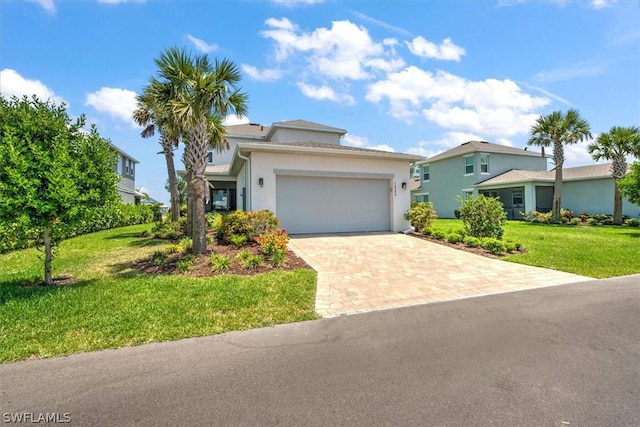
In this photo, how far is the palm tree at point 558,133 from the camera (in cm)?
1989

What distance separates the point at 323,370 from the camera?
323 cm

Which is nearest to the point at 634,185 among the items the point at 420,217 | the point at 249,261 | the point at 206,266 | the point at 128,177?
the point at 420,217

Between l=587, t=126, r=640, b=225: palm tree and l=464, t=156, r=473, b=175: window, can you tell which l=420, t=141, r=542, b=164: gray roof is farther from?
l=587, t=126, r=640, b=225: palm tree

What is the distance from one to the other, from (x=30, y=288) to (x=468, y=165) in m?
28.3

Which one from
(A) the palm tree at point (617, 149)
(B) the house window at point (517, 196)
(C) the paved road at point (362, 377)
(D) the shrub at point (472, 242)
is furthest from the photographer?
(B) the house window at point (517, 196)

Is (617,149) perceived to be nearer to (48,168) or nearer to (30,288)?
(48,168)

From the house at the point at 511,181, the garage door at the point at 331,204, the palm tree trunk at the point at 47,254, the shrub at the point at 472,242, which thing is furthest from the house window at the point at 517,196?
the palm tree trunk at the point at 47,254

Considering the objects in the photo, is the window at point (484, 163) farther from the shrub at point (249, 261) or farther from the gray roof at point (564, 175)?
the shrub at point (249, 261)

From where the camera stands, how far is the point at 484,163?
2595cm

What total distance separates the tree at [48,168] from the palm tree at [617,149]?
86.3ft

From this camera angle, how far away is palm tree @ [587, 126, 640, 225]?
19.0 metres

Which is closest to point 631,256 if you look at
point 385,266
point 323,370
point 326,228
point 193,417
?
point 385,266

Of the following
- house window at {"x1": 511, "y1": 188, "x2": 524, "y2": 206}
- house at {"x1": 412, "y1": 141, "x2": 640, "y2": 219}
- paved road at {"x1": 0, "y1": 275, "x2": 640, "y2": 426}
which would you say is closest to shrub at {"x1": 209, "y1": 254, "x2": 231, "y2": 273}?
paved road at {"x1": 0, "y1": 275, "x2": 640, "y2": 426}

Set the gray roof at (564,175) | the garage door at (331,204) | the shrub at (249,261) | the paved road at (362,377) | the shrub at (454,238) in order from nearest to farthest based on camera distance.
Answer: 1. the paved road at (362,377)
2. the shrub at (249,261)
3. the shrub at (454,238)
4. the garage door at (331,204)
5. the gray roof at (564,175)
